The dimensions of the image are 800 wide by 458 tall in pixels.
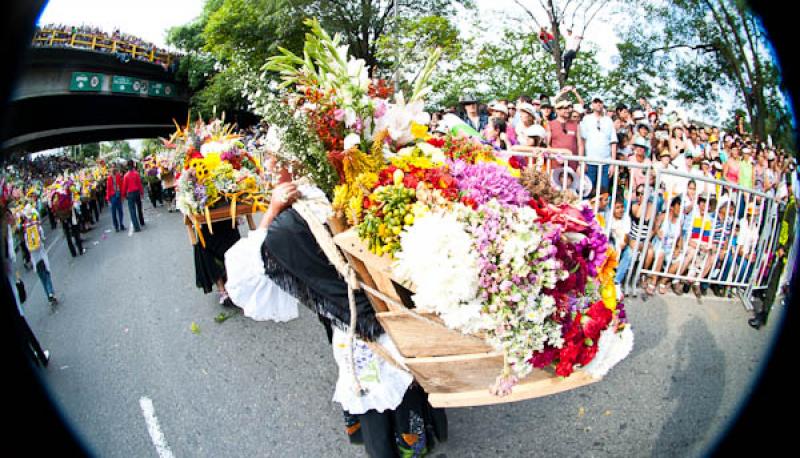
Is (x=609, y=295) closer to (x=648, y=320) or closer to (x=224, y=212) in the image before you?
(x=648, y=320)

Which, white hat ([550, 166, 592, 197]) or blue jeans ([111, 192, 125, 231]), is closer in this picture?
blue jeans ([111, 192, 125, 231])

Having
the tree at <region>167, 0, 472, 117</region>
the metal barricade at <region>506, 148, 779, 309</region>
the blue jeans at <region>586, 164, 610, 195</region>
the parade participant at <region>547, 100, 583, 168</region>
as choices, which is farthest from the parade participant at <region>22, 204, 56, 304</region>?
the parade participant at <region>547, 100, 583, 168</region>

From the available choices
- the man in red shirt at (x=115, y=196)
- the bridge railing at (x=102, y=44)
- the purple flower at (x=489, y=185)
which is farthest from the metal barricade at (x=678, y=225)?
the man in red shirt at (x=115, y=196)

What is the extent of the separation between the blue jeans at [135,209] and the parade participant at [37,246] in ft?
7.69

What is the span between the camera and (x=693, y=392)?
2.69m

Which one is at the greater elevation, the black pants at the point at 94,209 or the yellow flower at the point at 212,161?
the yellow flower at the point at 212,161

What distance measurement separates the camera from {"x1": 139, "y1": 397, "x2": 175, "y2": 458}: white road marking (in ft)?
9.12

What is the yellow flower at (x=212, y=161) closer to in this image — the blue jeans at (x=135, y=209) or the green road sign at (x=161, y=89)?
the blue jeans at (x=135, y=209)

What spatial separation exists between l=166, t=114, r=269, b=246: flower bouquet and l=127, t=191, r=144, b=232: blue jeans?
55 cm

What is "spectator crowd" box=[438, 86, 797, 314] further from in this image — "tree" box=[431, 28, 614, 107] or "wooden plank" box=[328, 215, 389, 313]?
"wooden plank" box=[328, 215, 389, 313]

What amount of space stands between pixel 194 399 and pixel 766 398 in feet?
11.4

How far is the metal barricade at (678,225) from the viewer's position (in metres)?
2.55

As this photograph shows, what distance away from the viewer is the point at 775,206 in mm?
1885

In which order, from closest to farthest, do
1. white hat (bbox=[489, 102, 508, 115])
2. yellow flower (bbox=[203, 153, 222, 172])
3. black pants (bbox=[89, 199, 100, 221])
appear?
black pants (bbox=[89, 199, 100, 221]) < yellow flower (bbox=[203, 153, 222, 172]) < white hat (bbox=[489, 102, 508, 115])
